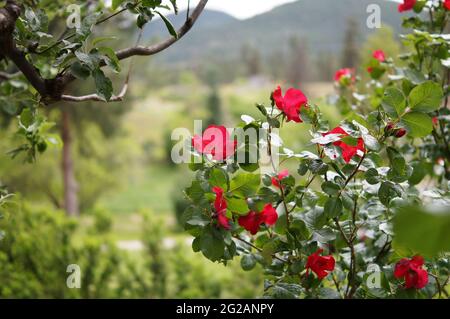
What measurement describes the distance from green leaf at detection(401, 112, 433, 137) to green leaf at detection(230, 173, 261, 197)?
0.74 ft

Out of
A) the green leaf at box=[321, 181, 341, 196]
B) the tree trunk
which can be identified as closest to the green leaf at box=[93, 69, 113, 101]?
the green leaf at box=[321, 181, 341, 196]

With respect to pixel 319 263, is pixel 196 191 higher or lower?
higher

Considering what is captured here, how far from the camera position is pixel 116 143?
8820mm

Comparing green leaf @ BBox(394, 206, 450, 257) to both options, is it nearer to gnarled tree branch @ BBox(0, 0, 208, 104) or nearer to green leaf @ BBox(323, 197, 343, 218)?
green leaf @ BBox(323, 197, 343, 218)

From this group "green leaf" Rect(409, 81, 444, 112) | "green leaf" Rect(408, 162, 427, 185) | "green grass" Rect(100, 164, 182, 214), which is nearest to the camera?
"green leaf" Rect(409, 81, 444, 112)

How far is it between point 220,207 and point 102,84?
0.80 feet

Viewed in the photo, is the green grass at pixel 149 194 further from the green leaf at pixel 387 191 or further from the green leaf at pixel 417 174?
the green leaf at pixel 387 191

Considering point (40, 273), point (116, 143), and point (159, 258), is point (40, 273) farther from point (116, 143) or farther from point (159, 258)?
point (116, 143)

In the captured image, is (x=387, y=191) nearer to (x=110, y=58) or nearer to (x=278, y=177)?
(x=278, y=177)

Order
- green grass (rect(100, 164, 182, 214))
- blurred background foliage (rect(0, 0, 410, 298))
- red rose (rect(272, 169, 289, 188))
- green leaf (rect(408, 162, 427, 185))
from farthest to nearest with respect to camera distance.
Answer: green grass (rect(100, 164, 182, 214)) → blurred background foliage (rect(0, 0, 410, 298)) → green leaf (rect(408, 162, 427, 185)) → red rose (rect(272, 169, 289, 188))

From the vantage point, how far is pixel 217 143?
2.31 ft

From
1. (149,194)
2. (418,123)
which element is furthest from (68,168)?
(149,194)

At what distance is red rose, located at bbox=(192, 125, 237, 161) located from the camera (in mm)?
704

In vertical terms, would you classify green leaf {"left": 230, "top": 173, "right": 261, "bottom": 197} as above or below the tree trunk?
above
